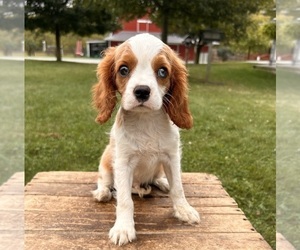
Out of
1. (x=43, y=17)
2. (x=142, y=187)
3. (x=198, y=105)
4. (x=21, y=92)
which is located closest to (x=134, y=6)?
(x=198, y=105)

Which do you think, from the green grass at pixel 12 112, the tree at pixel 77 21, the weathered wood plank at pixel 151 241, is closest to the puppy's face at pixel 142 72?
the green grass at pixel 12 112

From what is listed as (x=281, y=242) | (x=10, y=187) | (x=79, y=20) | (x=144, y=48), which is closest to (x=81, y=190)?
(x=10, y=187)

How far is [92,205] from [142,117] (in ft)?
2.32

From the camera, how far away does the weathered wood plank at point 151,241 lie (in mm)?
1854

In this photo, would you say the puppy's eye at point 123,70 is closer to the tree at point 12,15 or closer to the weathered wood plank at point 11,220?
the tree at point 12,15

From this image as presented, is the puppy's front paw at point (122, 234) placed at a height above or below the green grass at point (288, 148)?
below

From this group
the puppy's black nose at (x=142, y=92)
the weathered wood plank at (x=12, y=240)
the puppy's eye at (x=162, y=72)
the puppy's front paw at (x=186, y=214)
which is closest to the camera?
the weathered wood plank at (x=12, y=240)

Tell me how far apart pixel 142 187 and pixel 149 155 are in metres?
0.50

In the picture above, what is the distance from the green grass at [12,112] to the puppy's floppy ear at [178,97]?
720 millimetres

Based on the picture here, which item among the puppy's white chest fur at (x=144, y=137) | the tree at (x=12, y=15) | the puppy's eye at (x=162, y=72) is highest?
the tree at (x=12, y=15)

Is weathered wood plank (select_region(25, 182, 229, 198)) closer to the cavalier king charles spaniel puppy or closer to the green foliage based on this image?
the cavalier king charles spaniel puppy

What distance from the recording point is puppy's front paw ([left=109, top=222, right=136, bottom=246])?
1.88 m

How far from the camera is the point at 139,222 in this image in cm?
211

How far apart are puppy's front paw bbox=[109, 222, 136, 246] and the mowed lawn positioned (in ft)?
2.85
